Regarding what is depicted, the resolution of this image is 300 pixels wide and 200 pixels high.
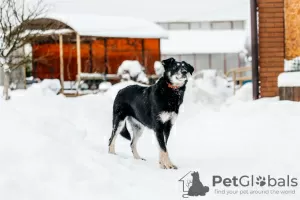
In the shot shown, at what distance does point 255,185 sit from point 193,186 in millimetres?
632

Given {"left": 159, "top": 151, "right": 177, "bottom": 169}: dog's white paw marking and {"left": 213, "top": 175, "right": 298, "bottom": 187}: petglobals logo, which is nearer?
{"left": 213, "top": 175, "right": 298, "bottom": 187}: petglobals logo

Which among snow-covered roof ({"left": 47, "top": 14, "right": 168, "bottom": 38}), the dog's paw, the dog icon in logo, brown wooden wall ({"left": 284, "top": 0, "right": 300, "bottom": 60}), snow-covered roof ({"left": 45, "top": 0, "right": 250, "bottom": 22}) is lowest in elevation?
the dog's paw

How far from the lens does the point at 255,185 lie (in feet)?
18.6

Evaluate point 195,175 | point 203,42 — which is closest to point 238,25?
point 203,42

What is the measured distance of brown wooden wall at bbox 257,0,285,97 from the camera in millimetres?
16312

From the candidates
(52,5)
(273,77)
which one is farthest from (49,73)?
(273,77)

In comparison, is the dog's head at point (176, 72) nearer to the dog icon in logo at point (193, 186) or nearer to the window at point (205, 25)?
the dog icon in logo at point (193, 186)

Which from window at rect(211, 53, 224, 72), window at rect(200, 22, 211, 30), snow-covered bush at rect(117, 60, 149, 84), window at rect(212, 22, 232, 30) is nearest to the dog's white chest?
snow-covered bush at rect(117, 60, 149, 84)

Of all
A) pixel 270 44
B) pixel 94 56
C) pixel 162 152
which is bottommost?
pixel 162 152

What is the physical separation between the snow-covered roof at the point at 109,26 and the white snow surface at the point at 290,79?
12.6 m

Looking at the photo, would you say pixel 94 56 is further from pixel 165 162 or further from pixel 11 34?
pixel 165 162

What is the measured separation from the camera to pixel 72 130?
7340mm

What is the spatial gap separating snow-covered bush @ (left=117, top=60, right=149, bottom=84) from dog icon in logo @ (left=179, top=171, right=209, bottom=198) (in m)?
18.8

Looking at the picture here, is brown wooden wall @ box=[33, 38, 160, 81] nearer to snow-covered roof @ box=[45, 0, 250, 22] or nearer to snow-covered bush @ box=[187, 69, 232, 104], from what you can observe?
snow-covered bush @ box=[187, 69, 232, 104]
